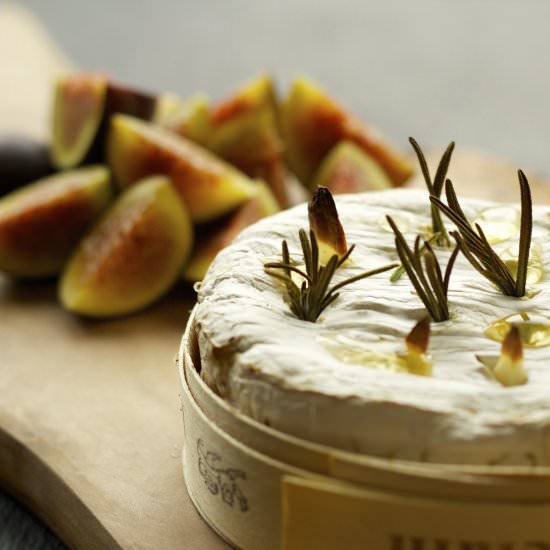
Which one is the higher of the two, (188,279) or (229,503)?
(229,503)

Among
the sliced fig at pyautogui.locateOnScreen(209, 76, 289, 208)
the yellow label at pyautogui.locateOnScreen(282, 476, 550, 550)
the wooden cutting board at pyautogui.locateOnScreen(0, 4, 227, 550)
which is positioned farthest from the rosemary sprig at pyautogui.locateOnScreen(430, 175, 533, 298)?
the sliced fig at pyautogui.locateOnScreen(209, 76, 289, 208)

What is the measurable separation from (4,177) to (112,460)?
1.09 meters

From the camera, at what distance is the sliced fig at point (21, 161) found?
2.35m

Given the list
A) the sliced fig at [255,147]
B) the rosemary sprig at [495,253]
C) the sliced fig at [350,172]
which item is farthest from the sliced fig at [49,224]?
the rosemary sprig at [495,253]

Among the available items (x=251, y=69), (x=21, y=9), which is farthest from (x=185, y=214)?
(x=251, y=69)

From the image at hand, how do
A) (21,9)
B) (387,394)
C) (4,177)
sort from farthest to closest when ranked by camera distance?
1. (21,9)
2. (4,177)
3. (387,394)

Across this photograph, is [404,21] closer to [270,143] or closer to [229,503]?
[270,143]

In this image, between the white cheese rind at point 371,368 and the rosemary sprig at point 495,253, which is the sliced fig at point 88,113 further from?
the rosemary sprig at point 495,253

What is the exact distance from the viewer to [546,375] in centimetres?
107

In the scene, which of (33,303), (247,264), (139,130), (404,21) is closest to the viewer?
(247,264)

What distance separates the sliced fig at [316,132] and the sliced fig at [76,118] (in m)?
0.46

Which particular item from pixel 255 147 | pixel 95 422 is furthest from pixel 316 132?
pixel 95 422

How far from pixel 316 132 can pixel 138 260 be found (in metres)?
0.62

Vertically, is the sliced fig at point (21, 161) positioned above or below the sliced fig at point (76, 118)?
below
